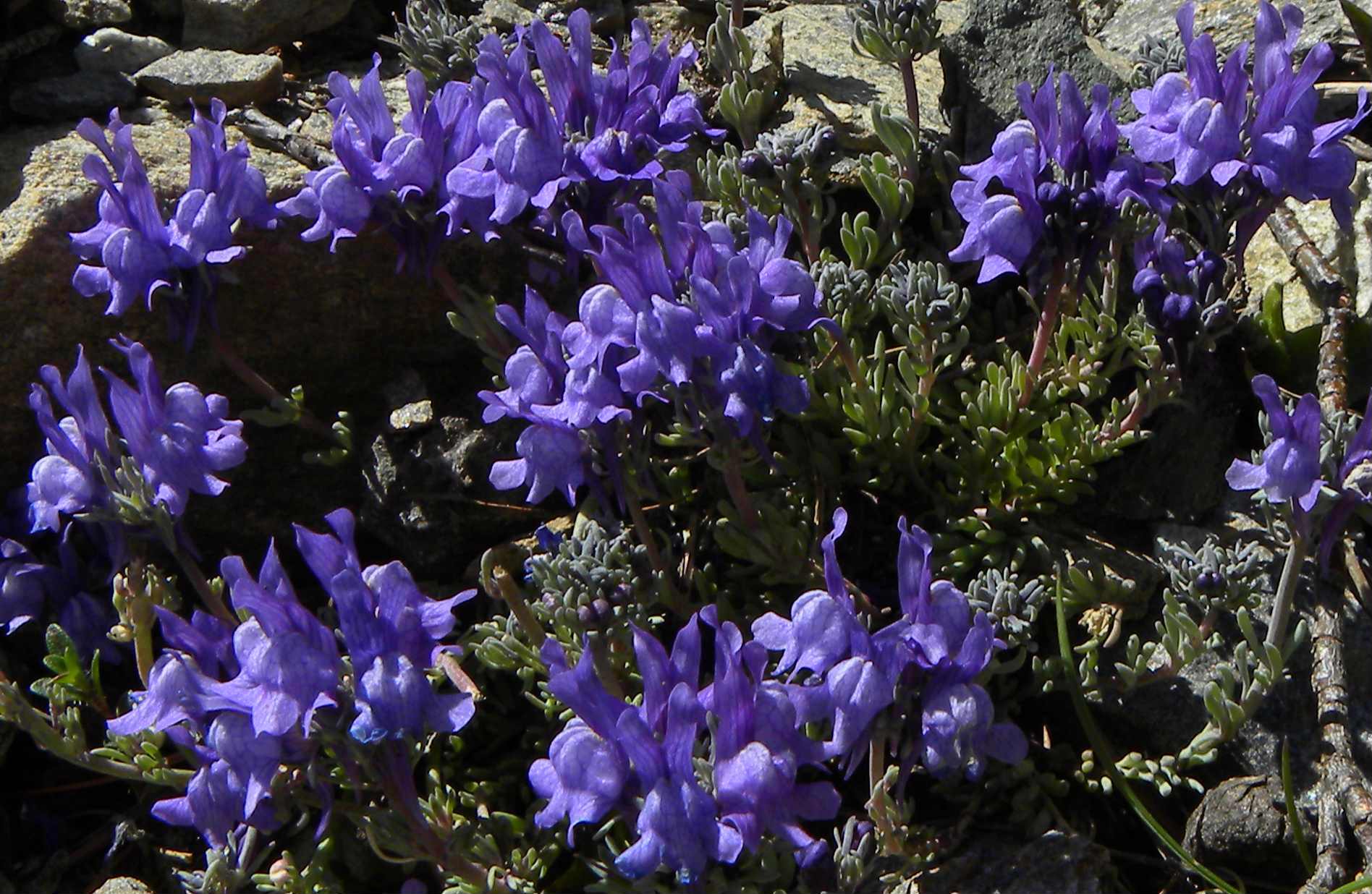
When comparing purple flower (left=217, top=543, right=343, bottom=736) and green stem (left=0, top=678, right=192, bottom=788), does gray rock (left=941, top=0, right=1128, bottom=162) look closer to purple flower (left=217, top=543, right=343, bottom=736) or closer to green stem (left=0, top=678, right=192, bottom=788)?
purple flower (left=217, top=543, right=343, bottom=736)

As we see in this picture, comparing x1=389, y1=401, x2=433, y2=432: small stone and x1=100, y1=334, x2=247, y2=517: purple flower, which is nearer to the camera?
x1=100, y1=334, x2=247, y2=517: purple flower

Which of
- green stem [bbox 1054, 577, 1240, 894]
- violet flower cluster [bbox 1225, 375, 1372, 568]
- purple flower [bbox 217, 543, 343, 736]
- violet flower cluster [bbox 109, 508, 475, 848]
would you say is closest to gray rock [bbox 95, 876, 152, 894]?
violet flower cluster [bbox 109, 508, 475, 848]

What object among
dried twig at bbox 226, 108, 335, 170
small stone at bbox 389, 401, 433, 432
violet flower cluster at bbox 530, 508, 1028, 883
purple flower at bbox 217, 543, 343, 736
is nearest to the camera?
violet flower cluster at bbox 530, 508, 1028, 883

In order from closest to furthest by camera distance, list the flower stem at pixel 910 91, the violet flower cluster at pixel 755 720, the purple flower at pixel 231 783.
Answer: the violet flower cluster at pixel 755 720, the purple flower at pixel 231 783, the flower stem at pixel 910 91

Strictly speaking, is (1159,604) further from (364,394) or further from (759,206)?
(364,394)

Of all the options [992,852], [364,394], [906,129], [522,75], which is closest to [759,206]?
[906,129]

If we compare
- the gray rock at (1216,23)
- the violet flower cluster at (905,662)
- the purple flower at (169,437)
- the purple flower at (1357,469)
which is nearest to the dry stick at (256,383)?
the purple flower at (169,437)

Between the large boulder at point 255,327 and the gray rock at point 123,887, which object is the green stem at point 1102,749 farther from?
the gray rock at point 123,887
